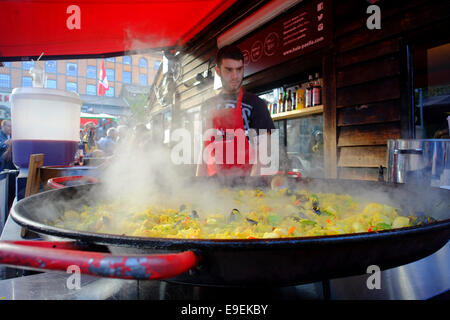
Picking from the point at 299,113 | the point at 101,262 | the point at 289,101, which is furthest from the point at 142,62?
the point at 101,262

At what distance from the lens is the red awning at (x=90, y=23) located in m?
4.00

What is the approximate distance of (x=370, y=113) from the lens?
3078 millimetres

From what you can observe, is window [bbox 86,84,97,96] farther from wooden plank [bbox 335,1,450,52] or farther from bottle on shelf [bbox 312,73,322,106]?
wooden plank [bbox 335,1,450,52]

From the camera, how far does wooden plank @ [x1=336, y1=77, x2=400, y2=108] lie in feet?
9.20

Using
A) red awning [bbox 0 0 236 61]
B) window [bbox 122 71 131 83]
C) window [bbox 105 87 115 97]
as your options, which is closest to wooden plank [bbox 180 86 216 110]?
red awning [bbox 0 0 236 61]

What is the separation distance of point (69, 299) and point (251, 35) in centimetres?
503

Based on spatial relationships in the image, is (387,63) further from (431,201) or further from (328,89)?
(431,201)

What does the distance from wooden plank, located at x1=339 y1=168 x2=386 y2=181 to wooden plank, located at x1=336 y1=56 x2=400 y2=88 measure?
3.49ft

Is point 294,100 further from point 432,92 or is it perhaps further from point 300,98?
point 432,92

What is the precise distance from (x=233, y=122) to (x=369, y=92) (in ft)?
5.37

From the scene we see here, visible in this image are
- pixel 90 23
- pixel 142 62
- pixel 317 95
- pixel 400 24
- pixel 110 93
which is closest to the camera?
pixel 400 24

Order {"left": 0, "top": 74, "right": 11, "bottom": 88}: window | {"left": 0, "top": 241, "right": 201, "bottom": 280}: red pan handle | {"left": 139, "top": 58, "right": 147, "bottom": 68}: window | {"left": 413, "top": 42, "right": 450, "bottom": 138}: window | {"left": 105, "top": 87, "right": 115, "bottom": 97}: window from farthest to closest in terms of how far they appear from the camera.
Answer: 1. {"left": 105, "top": 87, "right": 115, "bottom": 97}: window
2. {"left": 0, "top": 74, "right": 11, "bottom": 88}: window
3. {"left": 139, "top": 58, "right": 147, "bottom": 68}: window
4. {"left": 413, "top": 42, "right": 450, "bottom": 138}: window
5. {"left": 0, "top": 241, "right": 201, "bottom": 280}: red pan handle
